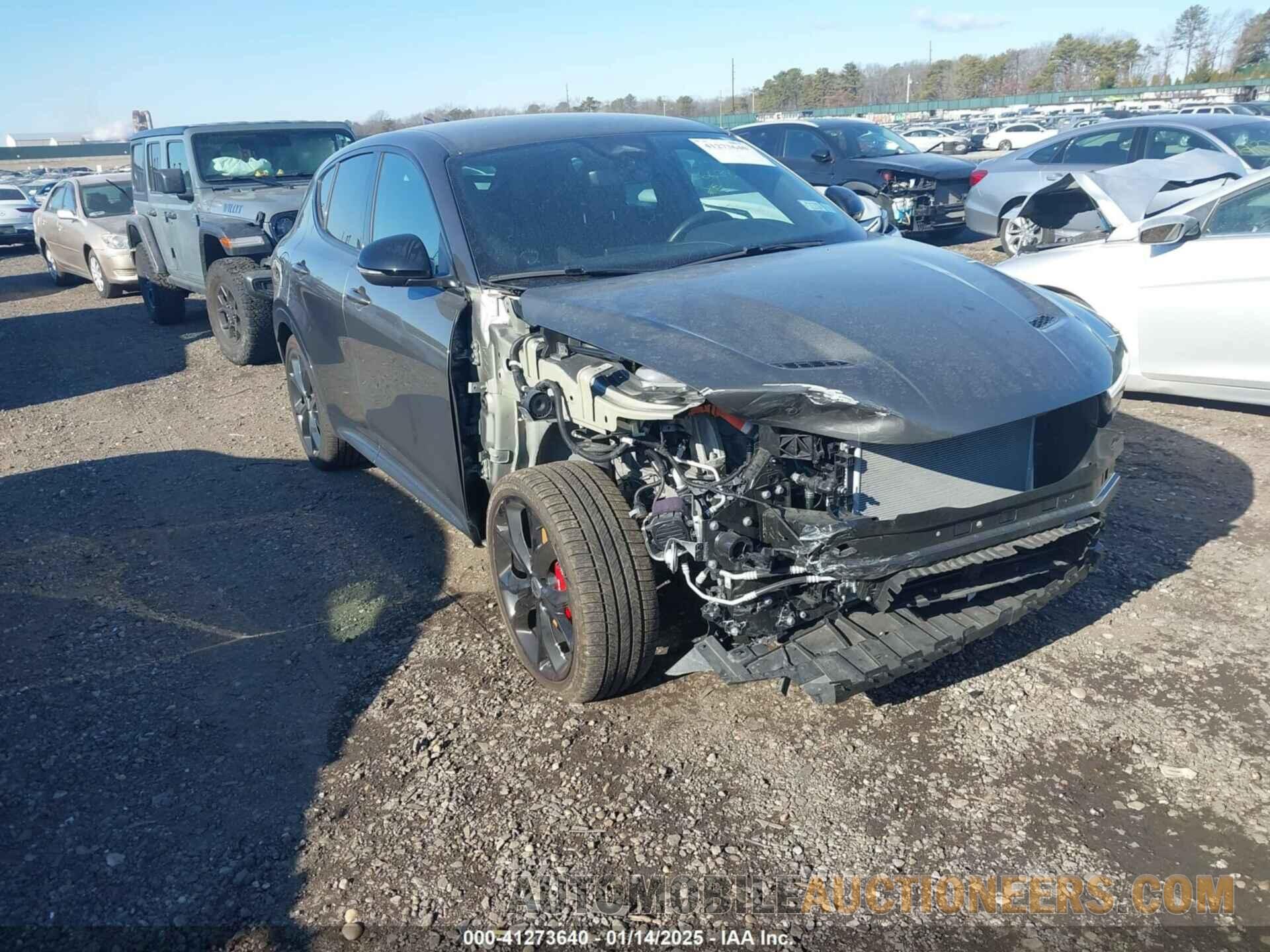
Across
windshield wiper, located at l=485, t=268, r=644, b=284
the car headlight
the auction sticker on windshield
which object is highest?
the auction sticker on windshield

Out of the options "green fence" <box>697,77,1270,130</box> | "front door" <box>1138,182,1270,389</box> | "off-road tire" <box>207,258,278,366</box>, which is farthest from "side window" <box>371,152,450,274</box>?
"green fence" <box>697,77,1270,130</box>

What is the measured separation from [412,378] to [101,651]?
5.46 feet

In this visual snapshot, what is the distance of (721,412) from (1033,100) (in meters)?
76.7

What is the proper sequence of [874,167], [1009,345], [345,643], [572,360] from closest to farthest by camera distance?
[1009,345] → [572,360] → [345,643] → [874,167]

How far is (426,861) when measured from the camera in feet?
8.77

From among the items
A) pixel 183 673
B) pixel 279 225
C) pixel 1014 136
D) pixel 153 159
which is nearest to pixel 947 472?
pixel 183 673

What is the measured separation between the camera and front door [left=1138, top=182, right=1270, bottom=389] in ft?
17.6

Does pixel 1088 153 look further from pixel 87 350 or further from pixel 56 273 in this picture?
pixel 56 273

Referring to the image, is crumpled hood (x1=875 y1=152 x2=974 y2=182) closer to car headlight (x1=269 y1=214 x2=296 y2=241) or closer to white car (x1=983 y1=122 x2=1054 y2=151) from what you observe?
car headlight (x1=269 y1=214 x2=296 y2=241)

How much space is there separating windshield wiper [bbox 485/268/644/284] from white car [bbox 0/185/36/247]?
2029cm

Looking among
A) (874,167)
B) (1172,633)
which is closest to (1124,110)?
(874,167)

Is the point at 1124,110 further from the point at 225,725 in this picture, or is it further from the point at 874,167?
the point at 225,725

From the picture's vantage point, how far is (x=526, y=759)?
10.1 ft

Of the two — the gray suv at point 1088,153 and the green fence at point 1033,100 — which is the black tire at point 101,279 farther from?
the green fence at point 1033,100
